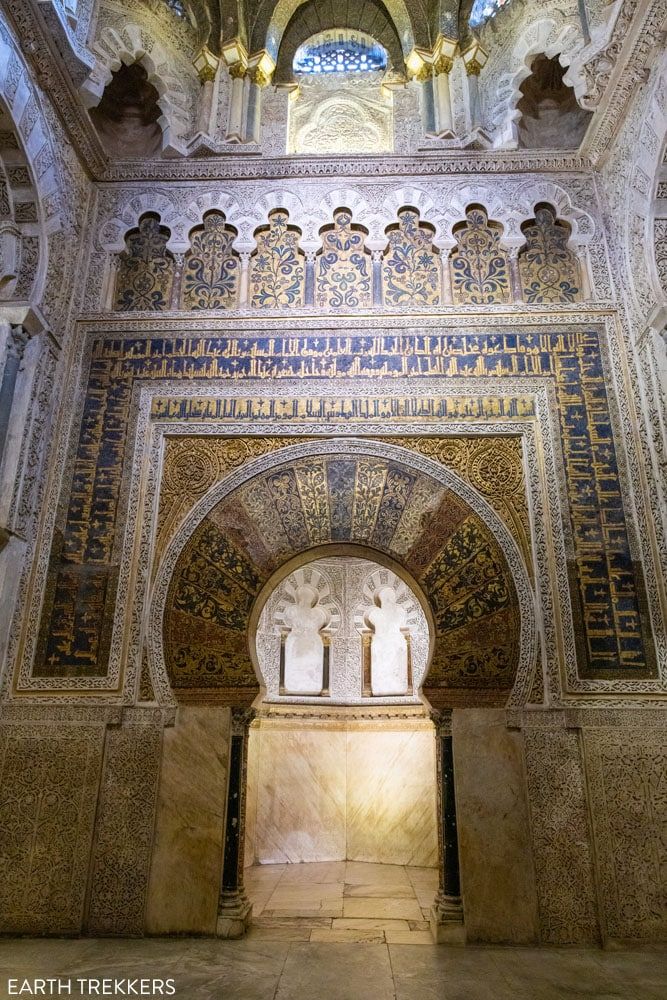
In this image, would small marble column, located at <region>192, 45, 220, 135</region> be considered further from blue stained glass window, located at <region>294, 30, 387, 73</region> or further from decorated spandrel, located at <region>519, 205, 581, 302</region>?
decorated spandrel, located at <region>519, 205, 581, 302</region>

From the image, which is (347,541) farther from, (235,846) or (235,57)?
(235,57)

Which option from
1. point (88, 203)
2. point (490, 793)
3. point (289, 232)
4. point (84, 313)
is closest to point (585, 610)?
point (490, 793)

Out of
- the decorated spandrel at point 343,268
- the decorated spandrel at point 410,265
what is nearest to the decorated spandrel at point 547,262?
the decorated spandrel at point 410,265

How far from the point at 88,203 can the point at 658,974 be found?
6802 mm

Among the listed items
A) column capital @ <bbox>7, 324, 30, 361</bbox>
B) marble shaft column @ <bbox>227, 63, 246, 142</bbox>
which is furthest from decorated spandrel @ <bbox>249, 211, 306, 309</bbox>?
column capital @ <bbox>7, 324, 30, 361</bbox>

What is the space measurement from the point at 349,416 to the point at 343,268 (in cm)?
146

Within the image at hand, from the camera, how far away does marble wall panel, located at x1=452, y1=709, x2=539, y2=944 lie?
12.9ft

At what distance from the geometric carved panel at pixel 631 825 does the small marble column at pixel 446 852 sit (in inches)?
33.6

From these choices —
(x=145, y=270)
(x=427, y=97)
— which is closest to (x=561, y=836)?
(x=145, y=270)

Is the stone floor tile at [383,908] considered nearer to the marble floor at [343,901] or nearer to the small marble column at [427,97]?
the marble floor at [343,901]

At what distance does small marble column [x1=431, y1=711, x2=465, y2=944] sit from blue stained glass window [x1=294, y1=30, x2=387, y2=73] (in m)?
6.29

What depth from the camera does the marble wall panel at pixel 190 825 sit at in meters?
4.01

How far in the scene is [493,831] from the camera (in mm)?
4109

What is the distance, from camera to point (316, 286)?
561cm
